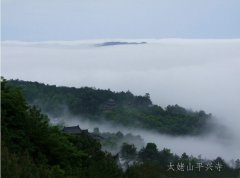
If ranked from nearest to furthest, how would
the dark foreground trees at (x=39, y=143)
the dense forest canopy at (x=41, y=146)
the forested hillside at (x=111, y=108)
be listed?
the dense forest canopy at (x=41, y=146) → the dark foreground trees at (x=39, y=143) → the forested hillside at (x=111, y=108)

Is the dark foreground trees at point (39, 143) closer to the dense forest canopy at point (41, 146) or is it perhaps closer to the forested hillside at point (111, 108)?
the dense forest canopy at point (41, 146)

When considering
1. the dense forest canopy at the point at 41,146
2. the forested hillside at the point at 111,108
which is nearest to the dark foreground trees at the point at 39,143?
the dense forest canopy at the point at 41,146

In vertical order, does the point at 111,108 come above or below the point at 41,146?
above

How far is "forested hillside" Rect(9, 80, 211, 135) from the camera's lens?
84369mm

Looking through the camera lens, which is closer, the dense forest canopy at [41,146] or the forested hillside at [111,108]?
the dense forest canopy at [41,146]

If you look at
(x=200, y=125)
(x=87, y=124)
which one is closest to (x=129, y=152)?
(x=87, y=124)

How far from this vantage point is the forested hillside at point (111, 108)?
84.4m

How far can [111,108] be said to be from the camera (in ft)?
292

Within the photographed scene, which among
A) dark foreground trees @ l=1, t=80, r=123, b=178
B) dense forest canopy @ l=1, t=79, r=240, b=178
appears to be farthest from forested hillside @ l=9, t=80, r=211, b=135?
dark foreground trees @ l=1, t=80, r=123, b=178

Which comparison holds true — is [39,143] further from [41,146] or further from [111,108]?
[111,108]

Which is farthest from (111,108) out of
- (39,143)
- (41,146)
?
(39,143)

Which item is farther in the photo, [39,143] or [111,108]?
[111,108]

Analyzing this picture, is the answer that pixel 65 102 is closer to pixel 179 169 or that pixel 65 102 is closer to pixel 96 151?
pixel 179 169

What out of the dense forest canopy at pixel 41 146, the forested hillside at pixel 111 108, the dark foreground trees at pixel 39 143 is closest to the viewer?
the dense forest canopy at pixel 41 146
